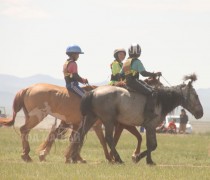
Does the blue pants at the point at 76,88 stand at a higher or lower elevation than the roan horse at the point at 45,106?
higher

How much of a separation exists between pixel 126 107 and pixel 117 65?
2.20m

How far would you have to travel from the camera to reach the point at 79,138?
65.4ft

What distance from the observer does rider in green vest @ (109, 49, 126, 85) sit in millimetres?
21266

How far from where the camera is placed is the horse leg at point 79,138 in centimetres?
1980

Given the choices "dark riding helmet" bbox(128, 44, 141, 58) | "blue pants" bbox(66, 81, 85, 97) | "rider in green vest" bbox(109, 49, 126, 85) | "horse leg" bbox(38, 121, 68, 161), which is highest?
"dark riding helmet" bbox(128, 44, 141, 58)

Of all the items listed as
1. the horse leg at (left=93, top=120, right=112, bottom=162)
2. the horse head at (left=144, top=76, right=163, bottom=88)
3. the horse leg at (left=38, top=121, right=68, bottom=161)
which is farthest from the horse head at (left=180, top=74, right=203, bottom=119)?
the horse leg at (left=38, top=121, right=68, bottom=161)

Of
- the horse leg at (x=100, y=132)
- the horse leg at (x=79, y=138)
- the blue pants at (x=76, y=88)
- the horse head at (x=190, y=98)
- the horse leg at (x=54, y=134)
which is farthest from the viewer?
the horse leg at (x=54, y=134)

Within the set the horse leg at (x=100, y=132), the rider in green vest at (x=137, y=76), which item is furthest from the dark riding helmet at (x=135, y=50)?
the horse leg at (x=100, y=132)

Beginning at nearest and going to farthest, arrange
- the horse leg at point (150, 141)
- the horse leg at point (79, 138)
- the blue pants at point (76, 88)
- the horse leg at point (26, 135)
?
1. the horse leg at point (150, 141)
2. the horse leg at point (79, 138)
3. the horse leg at point (26, 135)
4. the blue pants at point (76, 88)

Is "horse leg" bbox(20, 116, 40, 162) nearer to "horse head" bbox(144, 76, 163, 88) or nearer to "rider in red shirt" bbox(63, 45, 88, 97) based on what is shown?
"rider in red shirt" bbox(63, 45, 88, 97)

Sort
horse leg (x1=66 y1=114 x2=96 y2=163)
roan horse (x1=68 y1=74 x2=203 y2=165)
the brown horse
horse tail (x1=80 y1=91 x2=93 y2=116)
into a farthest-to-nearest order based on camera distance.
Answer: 1. the brown horse
2. horse leg (x1=66 y1=114 x2=96 y2=163)
3. horse tail (x1=80 y1=91 x2=93 y2=116)
4. roan horse (x1=68 y1=74 x2=203 y2=165)

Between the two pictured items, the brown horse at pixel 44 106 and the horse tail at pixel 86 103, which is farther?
the brown horse at pixel 44 106

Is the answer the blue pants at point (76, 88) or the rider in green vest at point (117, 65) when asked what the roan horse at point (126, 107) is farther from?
the rider in green vest at point (117, 65)

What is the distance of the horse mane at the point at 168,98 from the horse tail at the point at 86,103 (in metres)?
1.62
